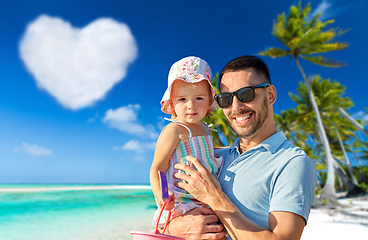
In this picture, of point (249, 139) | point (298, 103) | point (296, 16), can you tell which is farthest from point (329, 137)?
point (249, 139)

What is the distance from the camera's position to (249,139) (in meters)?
2.37

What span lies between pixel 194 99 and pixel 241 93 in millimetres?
426

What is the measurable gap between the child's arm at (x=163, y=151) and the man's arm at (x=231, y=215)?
14 cm

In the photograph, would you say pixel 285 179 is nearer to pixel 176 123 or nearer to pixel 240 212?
pixel 240 212

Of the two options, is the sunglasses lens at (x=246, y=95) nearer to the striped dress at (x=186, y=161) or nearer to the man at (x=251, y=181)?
the man at (x=251, y=181)

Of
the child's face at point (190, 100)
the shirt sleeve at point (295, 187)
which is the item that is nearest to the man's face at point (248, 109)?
the child's face at point (190, 100)

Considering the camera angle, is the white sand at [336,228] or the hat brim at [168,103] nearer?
the hat brim at [168,103]

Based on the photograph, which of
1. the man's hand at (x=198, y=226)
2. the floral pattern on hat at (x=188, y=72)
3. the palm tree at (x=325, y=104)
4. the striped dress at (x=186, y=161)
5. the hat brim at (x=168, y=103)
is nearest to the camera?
the man's hand at (x=198, y=226)

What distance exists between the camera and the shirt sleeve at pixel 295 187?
5.39ft

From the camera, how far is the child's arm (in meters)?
1.98

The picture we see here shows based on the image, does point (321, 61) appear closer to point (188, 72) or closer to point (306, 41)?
point (306, 41)

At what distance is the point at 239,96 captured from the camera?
7.33 feet

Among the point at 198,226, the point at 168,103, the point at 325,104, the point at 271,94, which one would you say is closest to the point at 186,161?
the point at 198,226

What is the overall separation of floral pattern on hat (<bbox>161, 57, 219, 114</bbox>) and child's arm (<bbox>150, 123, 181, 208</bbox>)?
0.38 metres
